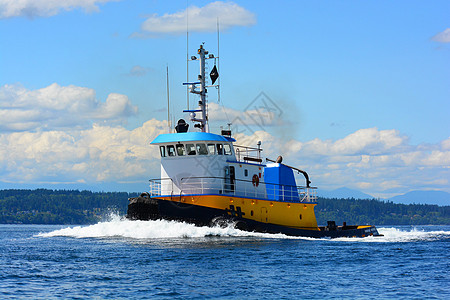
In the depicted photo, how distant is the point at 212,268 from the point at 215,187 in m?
13.5

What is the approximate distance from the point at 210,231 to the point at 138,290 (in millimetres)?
15129

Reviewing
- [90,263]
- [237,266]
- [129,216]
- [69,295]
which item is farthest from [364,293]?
[129,216]

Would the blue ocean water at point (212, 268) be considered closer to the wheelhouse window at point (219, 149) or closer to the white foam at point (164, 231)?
the white foam at point (164, 231)

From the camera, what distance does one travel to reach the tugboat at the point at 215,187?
3491cm

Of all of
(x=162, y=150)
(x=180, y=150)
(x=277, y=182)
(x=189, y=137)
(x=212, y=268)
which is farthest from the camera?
(x=277, y=182)

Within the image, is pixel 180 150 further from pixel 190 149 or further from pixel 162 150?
pixel 162 150

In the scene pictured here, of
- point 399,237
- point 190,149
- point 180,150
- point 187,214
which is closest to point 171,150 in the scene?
point 180,150

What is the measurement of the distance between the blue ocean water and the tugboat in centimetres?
98

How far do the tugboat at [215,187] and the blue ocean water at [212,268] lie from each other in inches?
38.5

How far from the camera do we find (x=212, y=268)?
77.0 feet

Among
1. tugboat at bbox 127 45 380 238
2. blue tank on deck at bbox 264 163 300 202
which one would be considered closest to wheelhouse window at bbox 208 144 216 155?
tugboat at bbox 127 45 380 238

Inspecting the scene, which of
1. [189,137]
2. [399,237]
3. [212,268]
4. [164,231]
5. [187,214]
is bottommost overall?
[212,268]

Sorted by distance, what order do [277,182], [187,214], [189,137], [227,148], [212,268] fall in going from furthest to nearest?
[277,182], [227,148], [189,137], [187,214], [212,268]

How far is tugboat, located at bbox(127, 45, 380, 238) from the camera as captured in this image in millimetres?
34906
